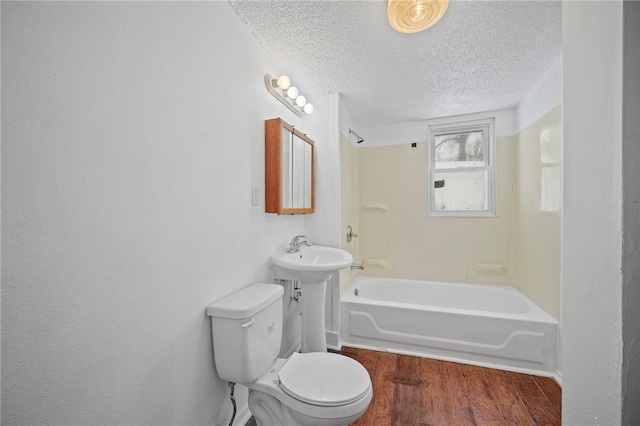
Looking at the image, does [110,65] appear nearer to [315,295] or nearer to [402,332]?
[315,295]

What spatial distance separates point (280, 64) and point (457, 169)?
2154 millimetres

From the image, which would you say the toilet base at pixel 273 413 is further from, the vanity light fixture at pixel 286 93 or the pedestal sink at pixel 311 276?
the vanity light fixture at pixel 286 93

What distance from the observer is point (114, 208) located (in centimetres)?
74

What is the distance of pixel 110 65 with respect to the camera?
2.43 ft

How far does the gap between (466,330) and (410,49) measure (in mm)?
2073

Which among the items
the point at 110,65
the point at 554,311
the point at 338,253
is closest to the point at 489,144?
the point at 554,311

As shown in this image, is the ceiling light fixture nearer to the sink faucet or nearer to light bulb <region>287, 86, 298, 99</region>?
light bulb <region>287, 86, 298, 99</region>

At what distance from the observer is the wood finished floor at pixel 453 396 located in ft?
4.63

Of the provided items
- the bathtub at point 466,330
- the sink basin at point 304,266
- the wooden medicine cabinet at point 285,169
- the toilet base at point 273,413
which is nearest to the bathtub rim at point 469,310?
the bathtub at point 466,330

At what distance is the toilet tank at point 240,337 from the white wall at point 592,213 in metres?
1.02

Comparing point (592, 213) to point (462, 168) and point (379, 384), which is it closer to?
point (379, 384)

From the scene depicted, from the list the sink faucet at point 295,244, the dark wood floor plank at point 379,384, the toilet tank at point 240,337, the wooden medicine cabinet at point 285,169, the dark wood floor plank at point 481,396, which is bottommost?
the dark wood floor plank at point 379,384

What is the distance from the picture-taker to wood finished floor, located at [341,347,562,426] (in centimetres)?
141

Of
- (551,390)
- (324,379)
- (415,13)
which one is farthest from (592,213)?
(551,390)
